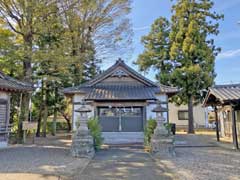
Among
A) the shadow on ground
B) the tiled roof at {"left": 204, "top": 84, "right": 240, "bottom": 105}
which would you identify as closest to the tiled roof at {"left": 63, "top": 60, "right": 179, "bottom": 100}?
the tiled roof at {"left": 204, "top": 84, "right": 240, "bottom": 105}

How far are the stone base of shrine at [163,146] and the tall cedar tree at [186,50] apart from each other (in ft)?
38.5

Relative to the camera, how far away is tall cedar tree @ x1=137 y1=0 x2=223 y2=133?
66.4 feet

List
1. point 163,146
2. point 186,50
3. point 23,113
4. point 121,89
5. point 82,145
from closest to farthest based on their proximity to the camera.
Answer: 1. point 82,145
2. point 163,146
3. point 23,113
4. point 121,89
5. point 186,50

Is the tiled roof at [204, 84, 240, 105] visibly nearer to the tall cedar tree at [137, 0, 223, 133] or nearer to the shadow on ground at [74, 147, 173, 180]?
the shadow on ground at [74, 147, 173, 180]

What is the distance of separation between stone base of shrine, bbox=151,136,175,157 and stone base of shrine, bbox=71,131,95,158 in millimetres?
2763

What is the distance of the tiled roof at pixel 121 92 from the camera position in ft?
49.5

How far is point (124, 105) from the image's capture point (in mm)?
15750

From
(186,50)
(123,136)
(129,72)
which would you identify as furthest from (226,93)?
(186,50)

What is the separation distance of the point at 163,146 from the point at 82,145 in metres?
3.41

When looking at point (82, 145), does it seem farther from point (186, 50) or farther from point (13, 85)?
point (186, 50)

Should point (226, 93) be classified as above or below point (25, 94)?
below

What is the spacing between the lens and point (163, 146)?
9.29 meters

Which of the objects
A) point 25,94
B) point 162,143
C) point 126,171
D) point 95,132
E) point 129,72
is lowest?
point 126,171

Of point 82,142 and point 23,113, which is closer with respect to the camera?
point 82,142
